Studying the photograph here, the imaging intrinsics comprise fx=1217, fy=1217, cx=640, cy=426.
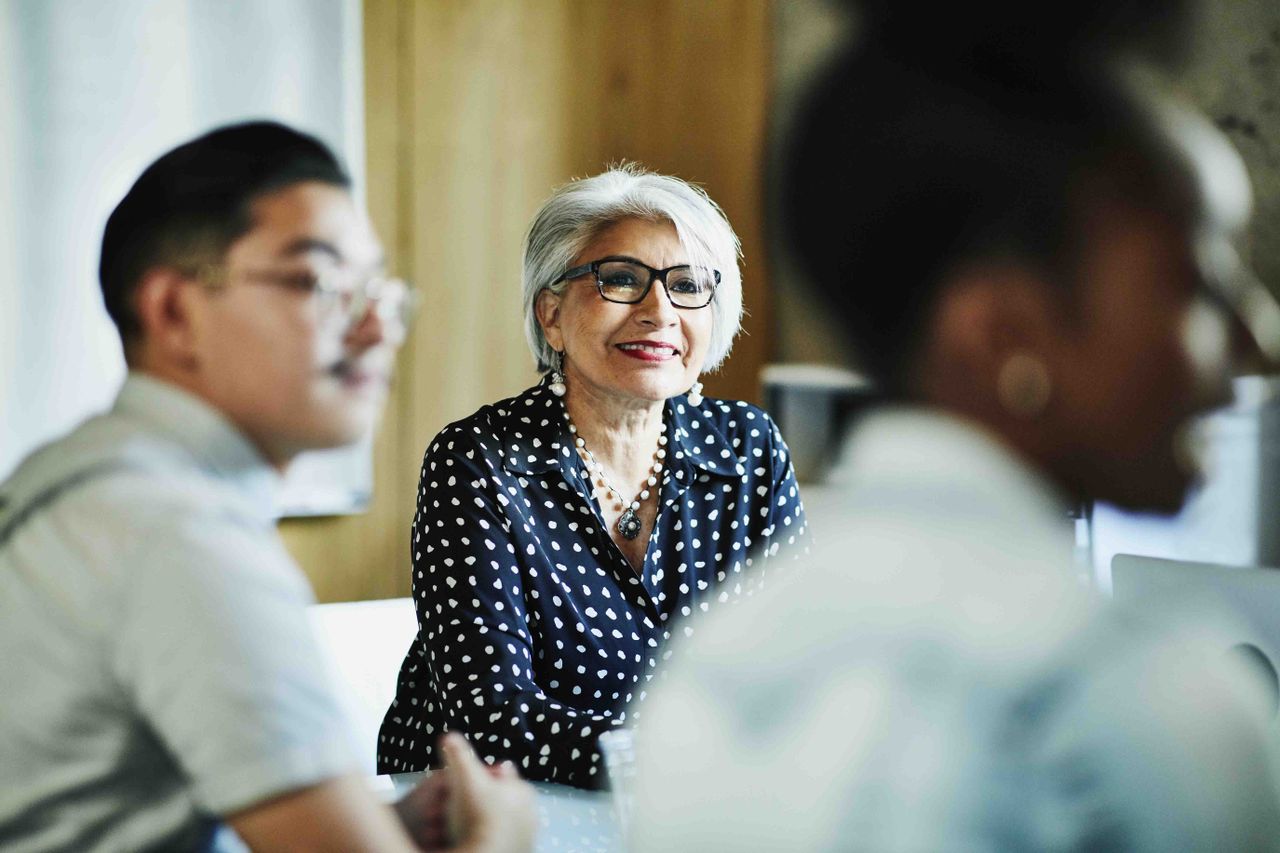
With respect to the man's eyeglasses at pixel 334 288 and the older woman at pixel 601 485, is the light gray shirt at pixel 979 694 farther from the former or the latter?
the older woman at pixel 601 485

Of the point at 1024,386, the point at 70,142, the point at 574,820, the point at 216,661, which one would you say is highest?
the point at 70,142

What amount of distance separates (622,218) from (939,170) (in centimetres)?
120

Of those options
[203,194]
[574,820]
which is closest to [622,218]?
[574,820]

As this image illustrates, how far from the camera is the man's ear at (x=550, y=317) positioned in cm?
173

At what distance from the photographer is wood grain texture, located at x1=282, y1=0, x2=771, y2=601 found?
3303 mm

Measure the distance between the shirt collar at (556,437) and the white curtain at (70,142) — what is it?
115 centimetres

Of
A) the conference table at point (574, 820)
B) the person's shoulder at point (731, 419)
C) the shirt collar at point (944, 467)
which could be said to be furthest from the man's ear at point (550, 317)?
the shirt collar at point (944, 467)

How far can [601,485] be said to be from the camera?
65.3 inches

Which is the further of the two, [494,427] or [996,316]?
[494,427]

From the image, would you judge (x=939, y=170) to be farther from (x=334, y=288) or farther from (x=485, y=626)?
(x=485, y=626)

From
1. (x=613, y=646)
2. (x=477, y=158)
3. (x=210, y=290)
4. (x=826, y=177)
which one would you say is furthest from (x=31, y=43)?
(x=826, y=177)

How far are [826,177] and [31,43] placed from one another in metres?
2.64

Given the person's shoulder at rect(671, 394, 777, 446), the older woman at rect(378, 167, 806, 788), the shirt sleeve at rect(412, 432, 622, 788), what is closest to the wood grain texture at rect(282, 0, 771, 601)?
the person's shoulder at rect(671, 394, 777, 446)

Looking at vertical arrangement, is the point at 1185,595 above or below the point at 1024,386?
below
